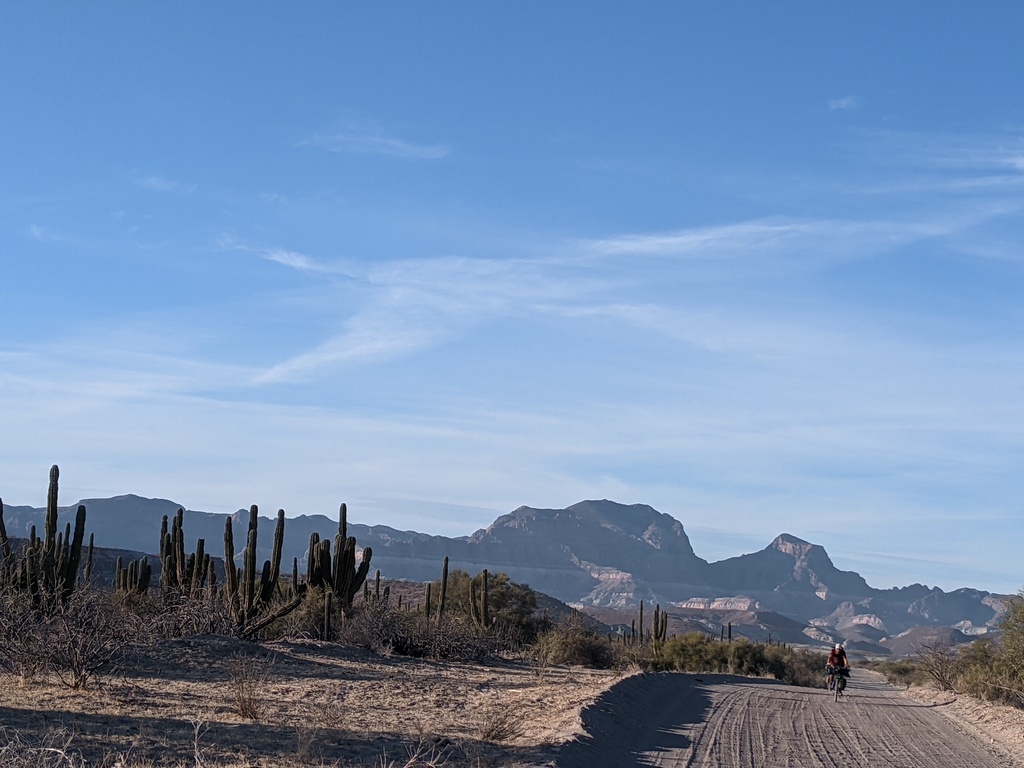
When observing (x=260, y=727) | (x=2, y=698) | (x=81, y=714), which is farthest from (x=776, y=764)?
(x=2, y=698)

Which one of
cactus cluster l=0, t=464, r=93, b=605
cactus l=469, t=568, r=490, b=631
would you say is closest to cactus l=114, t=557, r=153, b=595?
cactus cluster l=0, t=464, r=93, b=605

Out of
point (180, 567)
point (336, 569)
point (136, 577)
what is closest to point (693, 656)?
point (336, 569)

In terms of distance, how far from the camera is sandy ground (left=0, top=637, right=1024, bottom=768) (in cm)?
1403

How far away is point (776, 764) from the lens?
51.5ft

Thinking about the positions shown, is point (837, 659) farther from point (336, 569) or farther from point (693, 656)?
point (693, 656)

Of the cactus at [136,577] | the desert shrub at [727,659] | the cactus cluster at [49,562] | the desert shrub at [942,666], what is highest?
the cactus cluster at [49,562]

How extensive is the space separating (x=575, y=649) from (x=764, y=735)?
76.7 ft

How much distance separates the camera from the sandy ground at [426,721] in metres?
14.0

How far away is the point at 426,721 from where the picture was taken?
57.9 ft

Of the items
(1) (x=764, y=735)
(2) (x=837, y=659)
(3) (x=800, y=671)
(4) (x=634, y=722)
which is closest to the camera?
(1) (x=764, y=735)

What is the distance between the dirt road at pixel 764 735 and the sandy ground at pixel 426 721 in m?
0.05

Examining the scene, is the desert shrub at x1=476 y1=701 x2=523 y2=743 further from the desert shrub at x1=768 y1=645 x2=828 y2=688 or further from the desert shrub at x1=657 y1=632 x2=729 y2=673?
the desert shrub at x1=768 y1=645 x2=828 y2=688

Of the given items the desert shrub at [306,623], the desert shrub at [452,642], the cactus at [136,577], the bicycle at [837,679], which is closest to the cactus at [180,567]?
the cactus at [136,577]

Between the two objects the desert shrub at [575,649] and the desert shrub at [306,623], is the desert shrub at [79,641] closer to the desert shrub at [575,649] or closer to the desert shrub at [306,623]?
the desert shrub at [306,623]
